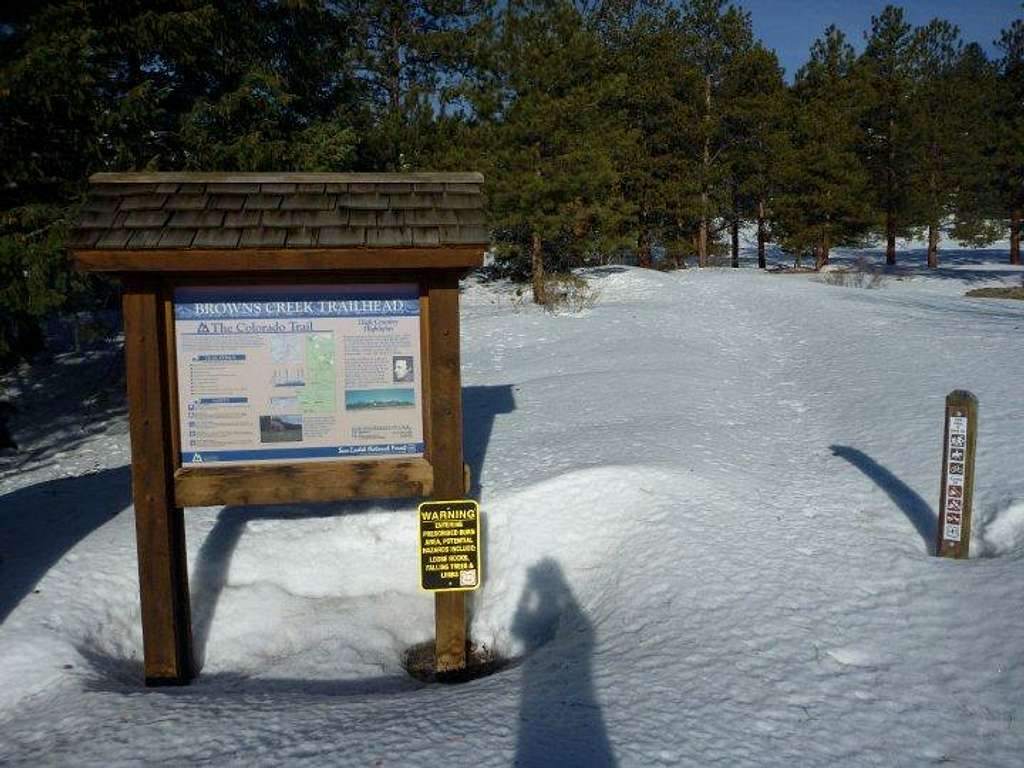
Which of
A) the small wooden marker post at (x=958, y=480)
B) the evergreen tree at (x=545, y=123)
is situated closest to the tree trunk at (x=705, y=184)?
the evergreen tree at (x=545, y=123)

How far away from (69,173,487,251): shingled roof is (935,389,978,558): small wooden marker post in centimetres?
364

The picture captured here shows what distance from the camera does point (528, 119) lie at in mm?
18719

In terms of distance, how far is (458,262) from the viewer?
15.3 ft

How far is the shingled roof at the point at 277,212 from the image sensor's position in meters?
4.46

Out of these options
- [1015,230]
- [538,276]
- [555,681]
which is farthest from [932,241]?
[555,681]

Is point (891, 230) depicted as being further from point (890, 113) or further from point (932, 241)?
point (890, 113)

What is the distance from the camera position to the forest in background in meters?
10.5

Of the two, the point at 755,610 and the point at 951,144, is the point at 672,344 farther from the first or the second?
the point at 951,144

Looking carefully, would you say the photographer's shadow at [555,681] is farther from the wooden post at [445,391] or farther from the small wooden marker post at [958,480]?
the small wooden marker post at [958,480]

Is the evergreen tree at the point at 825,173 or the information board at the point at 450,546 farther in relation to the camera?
the evergreen tree at the point at 825,173

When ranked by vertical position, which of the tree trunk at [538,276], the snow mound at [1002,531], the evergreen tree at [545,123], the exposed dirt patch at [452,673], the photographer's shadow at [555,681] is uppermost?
the evergreen tree at [545,123]

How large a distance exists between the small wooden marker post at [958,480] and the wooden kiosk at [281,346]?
3.45 metres

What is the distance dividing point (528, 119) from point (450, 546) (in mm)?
15500

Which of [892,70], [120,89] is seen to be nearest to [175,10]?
[120,89]
